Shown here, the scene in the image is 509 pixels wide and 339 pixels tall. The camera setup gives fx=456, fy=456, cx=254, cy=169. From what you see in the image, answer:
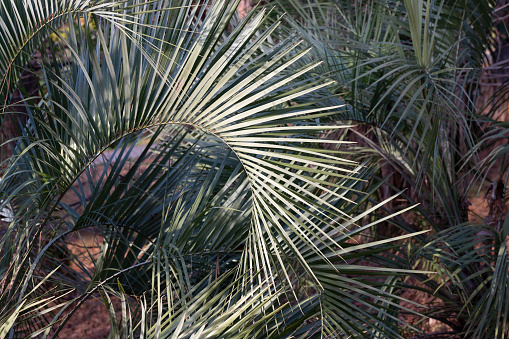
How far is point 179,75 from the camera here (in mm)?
1214

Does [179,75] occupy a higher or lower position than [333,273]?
higher

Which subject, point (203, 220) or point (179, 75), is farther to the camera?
point (203, 220)

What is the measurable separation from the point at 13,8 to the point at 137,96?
42cm

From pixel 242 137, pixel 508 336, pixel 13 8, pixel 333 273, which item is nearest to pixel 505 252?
pixel 508 336

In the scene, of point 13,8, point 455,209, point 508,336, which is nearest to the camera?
point 13,8

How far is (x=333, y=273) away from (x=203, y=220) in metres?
0.45

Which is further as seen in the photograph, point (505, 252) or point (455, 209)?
point (455, 209)

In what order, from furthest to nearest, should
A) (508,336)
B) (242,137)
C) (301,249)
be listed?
(508,336) < (301,249) < (242,137)

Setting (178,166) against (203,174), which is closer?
(178,166)

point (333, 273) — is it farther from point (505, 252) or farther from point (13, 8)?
point (13, 8)

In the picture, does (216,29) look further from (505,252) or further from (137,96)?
(505,252)

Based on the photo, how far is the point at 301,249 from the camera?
1373mm

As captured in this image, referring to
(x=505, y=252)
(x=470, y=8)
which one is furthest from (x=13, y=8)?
(x=470, y=8)

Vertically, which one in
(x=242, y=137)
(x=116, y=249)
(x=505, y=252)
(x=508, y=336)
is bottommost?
(x=508, y=336)
